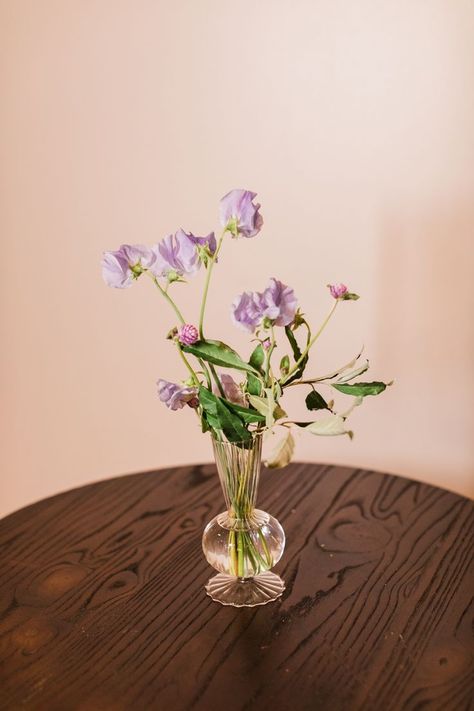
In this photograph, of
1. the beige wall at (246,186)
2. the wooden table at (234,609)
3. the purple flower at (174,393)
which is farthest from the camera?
the beige wall at (246,186)

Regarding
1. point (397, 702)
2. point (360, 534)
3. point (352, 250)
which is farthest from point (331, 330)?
point (397, 702)

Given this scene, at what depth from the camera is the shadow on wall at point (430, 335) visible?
1.68 meters

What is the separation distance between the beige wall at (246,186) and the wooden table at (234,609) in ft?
1.29

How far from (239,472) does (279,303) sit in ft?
0.75

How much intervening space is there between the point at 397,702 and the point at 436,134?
1.09m

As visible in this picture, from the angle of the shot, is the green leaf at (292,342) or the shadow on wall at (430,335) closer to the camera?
the green leaf at (292,342)

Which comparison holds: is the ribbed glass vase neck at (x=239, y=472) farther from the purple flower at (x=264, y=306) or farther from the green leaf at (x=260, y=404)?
the purple flower at (x=264, y=306)

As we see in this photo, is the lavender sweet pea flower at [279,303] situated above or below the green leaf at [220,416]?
above

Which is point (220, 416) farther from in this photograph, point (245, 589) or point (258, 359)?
point (245, 589)

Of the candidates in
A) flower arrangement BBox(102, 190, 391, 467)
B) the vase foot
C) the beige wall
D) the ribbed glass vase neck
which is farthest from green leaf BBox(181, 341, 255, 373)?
the beige wall

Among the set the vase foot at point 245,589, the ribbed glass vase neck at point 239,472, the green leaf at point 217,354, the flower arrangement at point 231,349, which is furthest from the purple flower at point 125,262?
the vase foot at point 245,589

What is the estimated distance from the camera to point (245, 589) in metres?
1.10

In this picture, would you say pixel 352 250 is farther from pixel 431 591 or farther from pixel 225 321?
Result: pixel 431 591

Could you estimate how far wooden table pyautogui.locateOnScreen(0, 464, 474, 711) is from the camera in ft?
3.00
